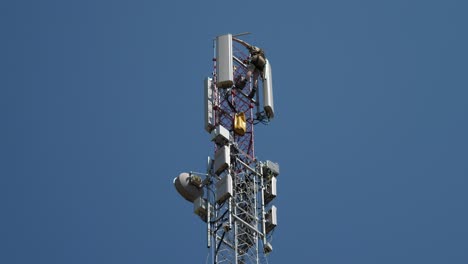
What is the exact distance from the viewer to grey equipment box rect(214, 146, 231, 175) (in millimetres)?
117125

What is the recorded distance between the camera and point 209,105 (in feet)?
399

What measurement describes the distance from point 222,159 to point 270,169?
3.96m

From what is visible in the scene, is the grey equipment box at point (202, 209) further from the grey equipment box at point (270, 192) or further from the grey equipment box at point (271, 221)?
the grey equipment box at point (270, 192)

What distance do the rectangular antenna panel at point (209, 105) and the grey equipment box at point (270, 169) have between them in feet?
14.7

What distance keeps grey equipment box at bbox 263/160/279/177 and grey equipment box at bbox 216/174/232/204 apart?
4.28 m

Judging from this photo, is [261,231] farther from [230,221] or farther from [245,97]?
[245,97]

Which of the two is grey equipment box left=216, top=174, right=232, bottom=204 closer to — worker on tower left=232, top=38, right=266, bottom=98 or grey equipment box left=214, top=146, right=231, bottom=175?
grey equipment box left=214, top=146, right=231, bottom=175

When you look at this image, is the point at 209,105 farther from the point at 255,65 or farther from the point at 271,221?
the point at 271,221

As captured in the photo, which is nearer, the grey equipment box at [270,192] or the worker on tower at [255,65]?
the grey equipment box at [270,192]

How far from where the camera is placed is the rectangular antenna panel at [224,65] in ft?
397

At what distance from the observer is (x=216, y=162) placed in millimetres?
118000

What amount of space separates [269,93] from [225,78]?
4.16 m

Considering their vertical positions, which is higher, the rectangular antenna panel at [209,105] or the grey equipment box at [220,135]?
the rectangular antenna panel at [209,105]

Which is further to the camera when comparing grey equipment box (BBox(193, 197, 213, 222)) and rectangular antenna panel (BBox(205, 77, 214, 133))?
rectangular antenna panel (BBox(205, 77, 214, 133))
